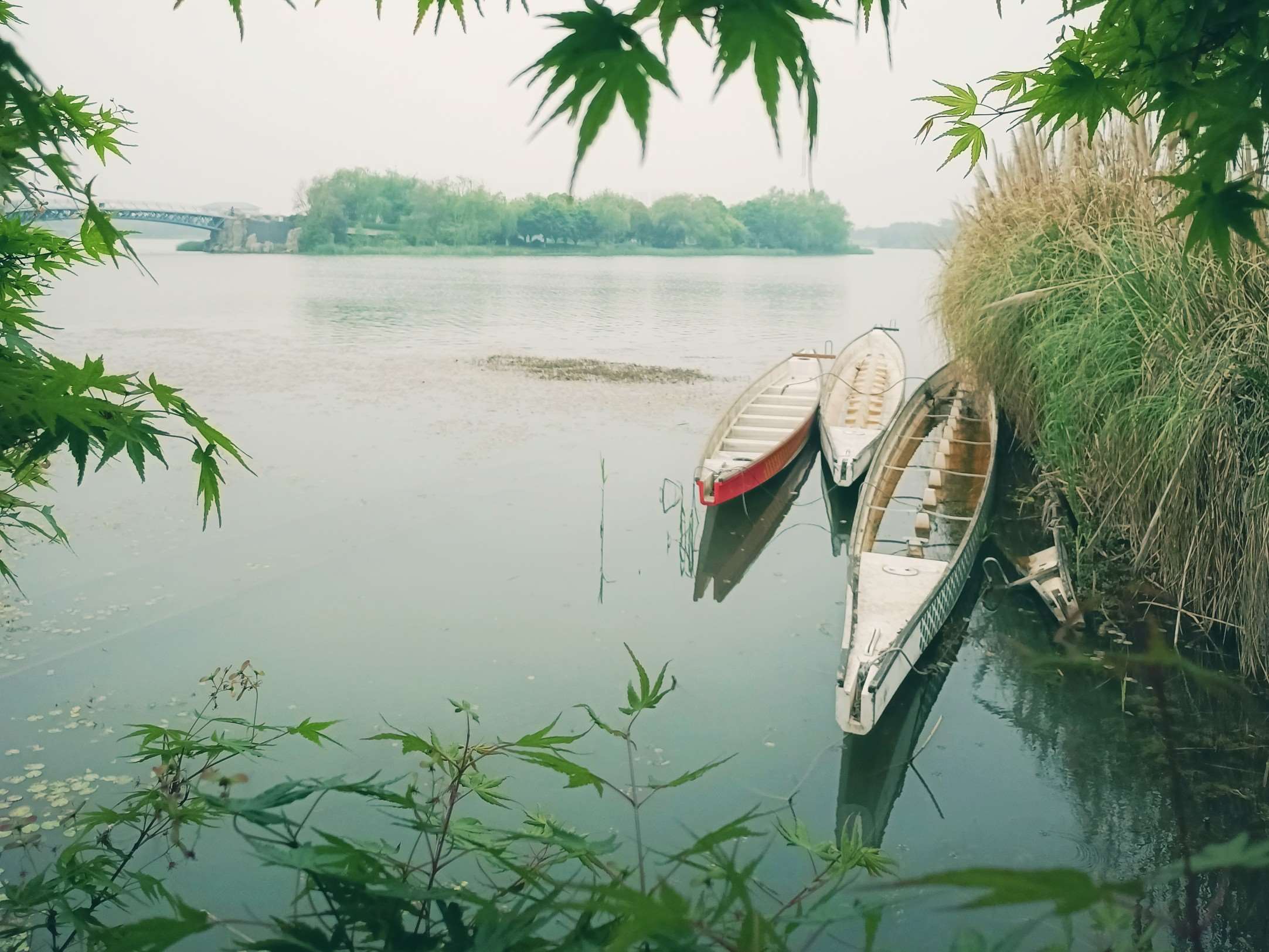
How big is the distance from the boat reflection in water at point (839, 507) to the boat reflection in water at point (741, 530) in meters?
0.35

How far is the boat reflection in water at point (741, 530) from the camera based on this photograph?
27.8ft

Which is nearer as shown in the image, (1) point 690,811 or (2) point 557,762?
(2) point 557,762

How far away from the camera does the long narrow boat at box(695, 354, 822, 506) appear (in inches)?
375

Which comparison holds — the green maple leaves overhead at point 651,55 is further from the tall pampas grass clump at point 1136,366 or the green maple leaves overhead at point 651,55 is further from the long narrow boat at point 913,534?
the long narrow boat at point 913,534

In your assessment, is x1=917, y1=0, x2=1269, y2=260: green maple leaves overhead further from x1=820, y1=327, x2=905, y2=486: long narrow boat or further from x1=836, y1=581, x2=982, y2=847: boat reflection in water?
x1=820, y1=327, x2=905, y2=486: long narrow boat

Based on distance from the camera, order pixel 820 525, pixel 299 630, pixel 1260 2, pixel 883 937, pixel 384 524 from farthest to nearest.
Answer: pixel 820 525, pixel 384 524, pixel 299 630, pixel 883 937, pixel 1260 2

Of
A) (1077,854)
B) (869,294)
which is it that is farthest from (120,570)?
(869,294)

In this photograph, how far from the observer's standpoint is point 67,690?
5.89 metres

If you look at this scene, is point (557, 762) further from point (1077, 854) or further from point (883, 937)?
point (1077, 854)

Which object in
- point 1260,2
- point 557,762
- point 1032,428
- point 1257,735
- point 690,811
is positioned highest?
point 1260,2

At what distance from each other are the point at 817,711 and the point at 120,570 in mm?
Answer: 5315

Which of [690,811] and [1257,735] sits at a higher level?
[1257,735]

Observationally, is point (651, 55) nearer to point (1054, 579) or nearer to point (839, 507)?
point (1054, 579)

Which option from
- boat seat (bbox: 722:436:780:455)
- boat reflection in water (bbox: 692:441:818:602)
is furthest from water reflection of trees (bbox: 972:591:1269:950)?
boat seat (bbox: 722:436:780:455)
